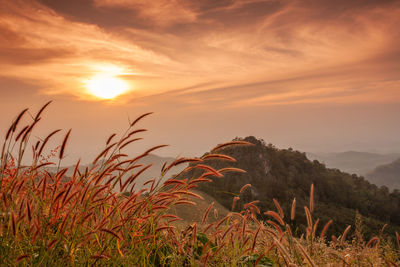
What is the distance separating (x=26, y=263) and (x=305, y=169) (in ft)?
121

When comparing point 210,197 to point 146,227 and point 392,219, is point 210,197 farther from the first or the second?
point 392,219

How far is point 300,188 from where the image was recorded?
3309cm

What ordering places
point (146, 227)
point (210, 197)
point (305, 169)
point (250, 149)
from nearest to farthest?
1. point (146, 227)
2. point (210, 197)
3. point (250, 149)
4. point (305, 169)

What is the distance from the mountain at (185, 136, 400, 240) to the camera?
89.9 feet

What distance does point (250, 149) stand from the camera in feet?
110

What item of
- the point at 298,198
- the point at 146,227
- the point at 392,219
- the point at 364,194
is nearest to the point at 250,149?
the point at 298,198

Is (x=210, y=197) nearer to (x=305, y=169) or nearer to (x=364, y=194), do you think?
(x=305, y=169)

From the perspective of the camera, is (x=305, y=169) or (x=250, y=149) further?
(x=305, y=169)

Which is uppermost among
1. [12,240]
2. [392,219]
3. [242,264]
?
[12,240]

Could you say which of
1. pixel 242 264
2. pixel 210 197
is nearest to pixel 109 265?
pixel 242 264


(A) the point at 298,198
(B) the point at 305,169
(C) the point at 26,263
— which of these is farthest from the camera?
(B) the point at 305,169

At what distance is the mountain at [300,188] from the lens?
27406 mm

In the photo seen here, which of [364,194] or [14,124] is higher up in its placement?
[14,124]

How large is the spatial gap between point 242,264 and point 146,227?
1.27m
